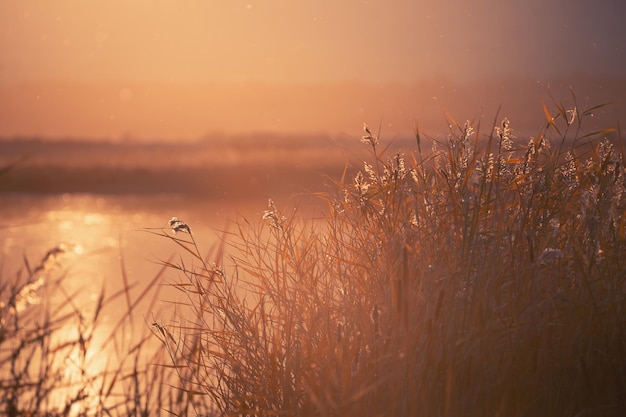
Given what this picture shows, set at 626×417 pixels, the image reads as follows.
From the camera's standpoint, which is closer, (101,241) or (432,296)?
(432,296)

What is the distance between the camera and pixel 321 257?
11.5ft

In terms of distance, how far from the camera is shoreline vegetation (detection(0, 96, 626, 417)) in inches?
104

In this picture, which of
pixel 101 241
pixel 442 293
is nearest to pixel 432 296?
pixel 442 293

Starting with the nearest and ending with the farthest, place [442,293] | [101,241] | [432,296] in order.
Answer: [442,293], [432,296], [101,241]

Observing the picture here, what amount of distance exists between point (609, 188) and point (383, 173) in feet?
3.26

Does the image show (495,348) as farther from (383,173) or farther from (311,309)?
(383,173)

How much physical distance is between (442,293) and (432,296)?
0.57 m

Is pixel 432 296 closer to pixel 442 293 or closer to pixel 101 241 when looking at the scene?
pixel 442 293

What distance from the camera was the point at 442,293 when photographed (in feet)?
7.55

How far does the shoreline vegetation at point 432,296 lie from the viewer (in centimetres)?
263

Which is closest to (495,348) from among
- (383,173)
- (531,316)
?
(531,316)

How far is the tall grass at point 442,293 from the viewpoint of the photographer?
8.61 ft

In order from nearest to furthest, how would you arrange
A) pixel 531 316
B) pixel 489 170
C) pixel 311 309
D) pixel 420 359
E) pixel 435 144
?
pixel 420 359
pixel 531 316
pixel 311 309
pixel 489 170
pixel 435 144

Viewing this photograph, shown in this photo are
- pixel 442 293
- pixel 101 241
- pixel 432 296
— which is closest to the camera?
pixel 442 293
